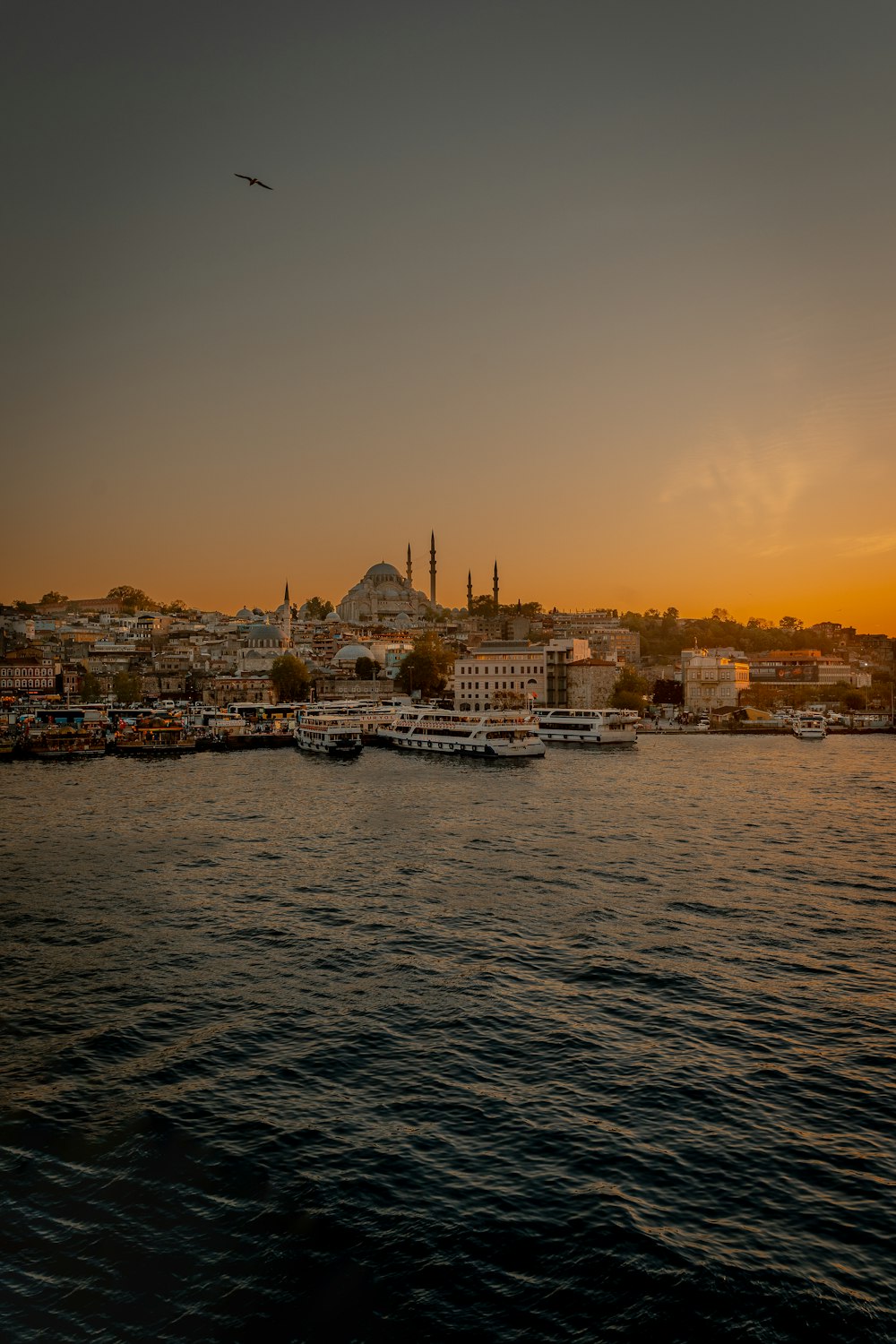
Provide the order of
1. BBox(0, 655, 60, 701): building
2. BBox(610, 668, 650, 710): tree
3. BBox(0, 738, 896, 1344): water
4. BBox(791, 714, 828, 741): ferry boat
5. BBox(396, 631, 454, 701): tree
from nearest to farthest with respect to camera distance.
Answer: BBox(0, 738, 896, 1344): water → BBox(791, 714, 828, 741): ferry boat → BBox(610, 668, 650, 710): tree → BBox(396, 631, 454, 701): tree → BBox(0, 655, 60, 701): building

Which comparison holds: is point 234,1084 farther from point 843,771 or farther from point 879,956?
point 843,771

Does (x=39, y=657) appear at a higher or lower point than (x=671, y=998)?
higher

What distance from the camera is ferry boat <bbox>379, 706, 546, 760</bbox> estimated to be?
4997 centimetres

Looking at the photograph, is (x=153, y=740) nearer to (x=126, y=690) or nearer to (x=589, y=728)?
(x=589, y=728)

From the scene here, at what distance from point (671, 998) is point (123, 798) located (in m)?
26.7

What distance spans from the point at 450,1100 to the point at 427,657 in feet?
259

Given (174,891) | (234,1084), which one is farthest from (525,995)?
(174,891)

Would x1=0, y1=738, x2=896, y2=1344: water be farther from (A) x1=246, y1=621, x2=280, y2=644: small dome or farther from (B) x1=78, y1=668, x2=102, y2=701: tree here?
(A) x1=246, y1=621, x2=280, y2=644: small dome

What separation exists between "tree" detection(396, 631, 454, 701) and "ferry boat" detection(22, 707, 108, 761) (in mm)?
33286

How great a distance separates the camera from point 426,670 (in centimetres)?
8788

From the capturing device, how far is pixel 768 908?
17875 millimetres

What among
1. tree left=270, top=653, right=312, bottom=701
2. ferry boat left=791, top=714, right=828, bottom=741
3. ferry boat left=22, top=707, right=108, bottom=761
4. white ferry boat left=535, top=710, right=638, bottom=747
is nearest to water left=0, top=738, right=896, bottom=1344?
ferry boat left=22, top=707, right=108, bottom=761

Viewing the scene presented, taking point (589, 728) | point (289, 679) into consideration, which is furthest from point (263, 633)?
point (589, 728)

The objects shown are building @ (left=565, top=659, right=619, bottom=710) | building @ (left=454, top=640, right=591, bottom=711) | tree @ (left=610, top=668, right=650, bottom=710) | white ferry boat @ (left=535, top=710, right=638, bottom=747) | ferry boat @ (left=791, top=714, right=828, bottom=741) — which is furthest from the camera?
building @ (left=565, top=659, right=619, bottom=710)
